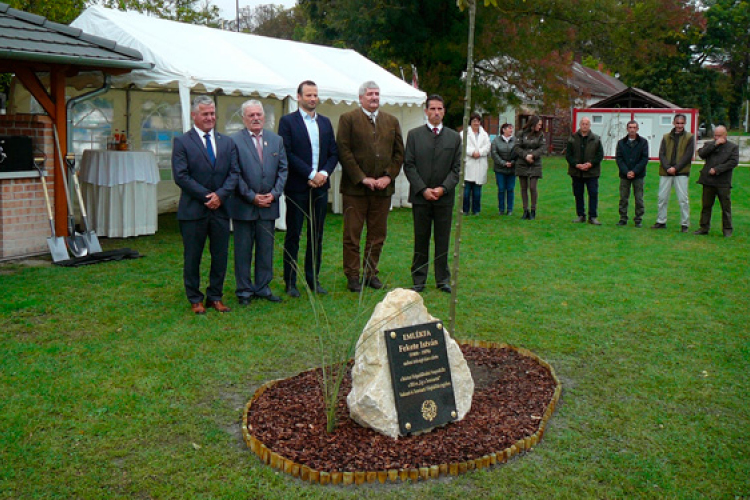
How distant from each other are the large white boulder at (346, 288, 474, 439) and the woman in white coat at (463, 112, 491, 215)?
10.6 m

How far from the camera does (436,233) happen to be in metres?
8.28

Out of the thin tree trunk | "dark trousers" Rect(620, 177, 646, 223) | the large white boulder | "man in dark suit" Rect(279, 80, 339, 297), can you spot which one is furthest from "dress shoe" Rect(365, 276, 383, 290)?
"dark trousers" Rect(620, 177, 646, 223)

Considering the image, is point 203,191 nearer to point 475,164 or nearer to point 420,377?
point 420,377

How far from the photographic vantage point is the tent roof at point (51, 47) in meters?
9.09

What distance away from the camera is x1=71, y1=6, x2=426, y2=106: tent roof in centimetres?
1127

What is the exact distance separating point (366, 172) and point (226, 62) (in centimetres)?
510

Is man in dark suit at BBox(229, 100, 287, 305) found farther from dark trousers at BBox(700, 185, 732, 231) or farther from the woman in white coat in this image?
dark trousers at BBox(700, 185, 732, 231)

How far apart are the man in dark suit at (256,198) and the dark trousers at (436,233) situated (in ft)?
5.22

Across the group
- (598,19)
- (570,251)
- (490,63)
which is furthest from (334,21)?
(570,251)

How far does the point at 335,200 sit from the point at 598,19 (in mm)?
15328

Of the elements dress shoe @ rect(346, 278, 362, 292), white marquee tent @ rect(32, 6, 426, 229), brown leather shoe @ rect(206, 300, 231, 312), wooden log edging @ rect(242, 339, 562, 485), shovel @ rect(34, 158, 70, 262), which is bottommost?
wooden log edging @ rect(242, 339, 562, 485)

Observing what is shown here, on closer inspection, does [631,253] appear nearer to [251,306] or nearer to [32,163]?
[251,306]

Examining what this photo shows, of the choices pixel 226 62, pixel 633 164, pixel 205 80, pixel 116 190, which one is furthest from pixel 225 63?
pixel 633 164

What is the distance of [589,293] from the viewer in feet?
27.7
